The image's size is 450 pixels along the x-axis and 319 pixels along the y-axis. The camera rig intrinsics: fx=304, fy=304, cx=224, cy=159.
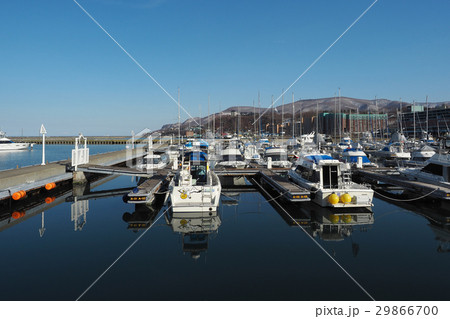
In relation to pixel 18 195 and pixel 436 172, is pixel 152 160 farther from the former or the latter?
pixel 436 172

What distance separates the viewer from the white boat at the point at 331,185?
61.3 ft

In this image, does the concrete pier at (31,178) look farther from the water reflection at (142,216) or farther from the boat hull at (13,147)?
the boat hull at (13,147)

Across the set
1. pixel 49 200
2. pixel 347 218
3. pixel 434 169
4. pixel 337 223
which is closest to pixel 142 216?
pixel 49 200

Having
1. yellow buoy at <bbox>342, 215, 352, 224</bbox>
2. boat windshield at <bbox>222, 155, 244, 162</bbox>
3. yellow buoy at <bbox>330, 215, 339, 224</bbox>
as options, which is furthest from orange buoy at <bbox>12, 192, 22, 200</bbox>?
yellow buoy at <bbox>342, 215, 352, 224</bbox>

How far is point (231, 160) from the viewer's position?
3344 cm

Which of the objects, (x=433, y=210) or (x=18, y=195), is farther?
(x=18, y=195)

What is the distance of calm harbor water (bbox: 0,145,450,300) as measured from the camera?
9.19 metres

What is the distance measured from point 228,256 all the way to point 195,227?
4.16m

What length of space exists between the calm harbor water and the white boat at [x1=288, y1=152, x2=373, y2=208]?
1.07 metres

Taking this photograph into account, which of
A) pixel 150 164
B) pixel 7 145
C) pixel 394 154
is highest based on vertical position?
pixel 7 145

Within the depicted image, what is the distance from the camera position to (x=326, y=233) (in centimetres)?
1506
